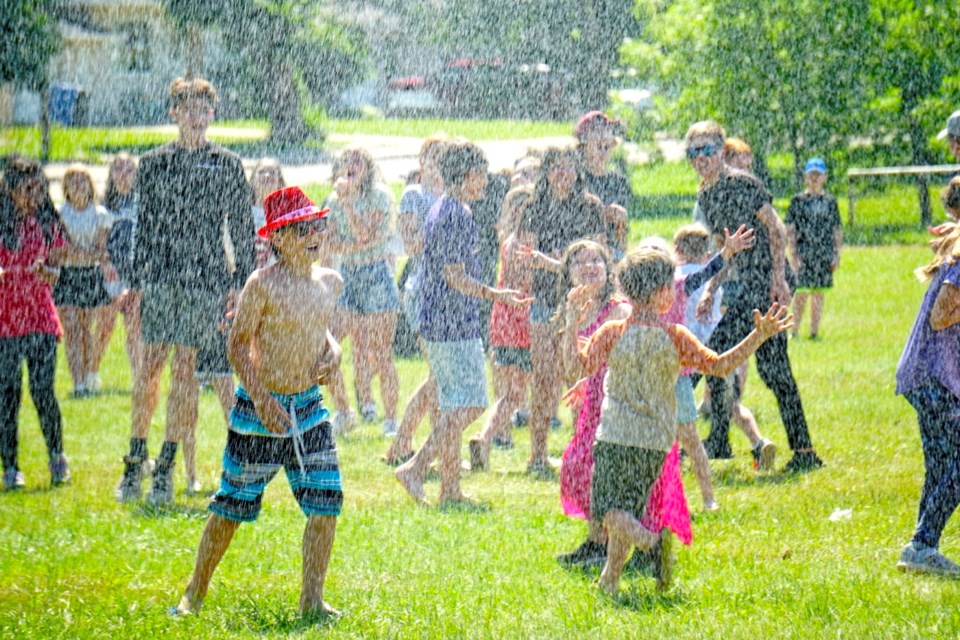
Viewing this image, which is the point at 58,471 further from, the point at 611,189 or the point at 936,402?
the point at 936,402

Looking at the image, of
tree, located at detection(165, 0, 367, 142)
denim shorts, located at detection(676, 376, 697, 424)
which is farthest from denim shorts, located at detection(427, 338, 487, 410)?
tree, located at detection(165, 0, 367, 142)

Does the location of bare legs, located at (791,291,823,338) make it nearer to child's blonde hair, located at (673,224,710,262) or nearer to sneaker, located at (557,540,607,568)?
child's blonde hair, located at (673,224,710,262)

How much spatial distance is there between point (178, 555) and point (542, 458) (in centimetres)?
280

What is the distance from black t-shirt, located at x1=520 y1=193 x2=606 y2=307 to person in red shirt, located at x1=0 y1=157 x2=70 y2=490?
285 cm

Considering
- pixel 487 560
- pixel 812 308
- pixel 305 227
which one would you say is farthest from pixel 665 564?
pixel 812 308

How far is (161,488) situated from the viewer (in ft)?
25.6

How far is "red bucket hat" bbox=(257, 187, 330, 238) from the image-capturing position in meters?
5.50

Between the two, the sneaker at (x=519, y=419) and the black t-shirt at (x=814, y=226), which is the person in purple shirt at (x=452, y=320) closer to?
the sneaker at (x=519, y=419)

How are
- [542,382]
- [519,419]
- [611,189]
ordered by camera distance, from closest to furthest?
1. [542,382]
2. [611,189]
3. [519,419]

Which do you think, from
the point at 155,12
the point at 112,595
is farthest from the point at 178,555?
the point at 155,12

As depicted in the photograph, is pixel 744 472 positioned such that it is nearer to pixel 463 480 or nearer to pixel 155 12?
pixel 463 480

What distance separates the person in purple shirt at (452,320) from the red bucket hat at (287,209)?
2.22 m

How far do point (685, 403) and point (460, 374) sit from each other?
3.94 feet

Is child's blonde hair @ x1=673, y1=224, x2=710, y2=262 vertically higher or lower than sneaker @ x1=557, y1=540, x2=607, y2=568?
higher
